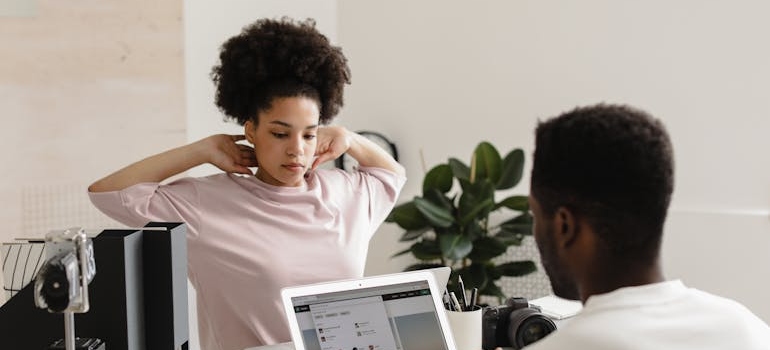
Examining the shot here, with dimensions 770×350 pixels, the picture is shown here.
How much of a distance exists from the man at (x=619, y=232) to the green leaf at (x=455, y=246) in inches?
87.7

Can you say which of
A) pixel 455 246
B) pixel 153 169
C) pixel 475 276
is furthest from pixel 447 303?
pixel 475 276

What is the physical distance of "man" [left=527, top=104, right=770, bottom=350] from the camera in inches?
48.6

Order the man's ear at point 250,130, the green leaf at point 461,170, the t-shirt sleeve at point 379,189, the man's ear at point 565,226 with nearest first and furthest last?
1. the man's ear at point 565,226
2. the man's ear at point 250,130
3. the t-shirt sleeve at point 379,189
4. the green leaf at point 461,170

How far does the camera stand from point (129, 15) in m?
3.52

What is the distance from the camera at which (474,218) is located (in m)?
3.63

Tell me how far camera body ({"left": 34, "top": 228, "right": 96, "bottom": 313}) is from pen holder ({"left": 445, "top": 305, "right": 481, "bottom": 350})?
0.75m

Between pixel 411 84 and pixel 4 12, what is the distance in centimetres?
176

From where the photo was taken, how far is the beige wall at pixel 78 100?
128 inches

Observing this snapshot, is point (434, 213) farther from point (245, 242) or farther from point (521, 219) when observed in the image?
point (245, 242)

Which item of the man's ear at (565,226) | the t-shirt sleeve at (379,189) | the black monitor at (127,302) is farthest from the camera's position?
the t-shirt sleeve at (379,189)

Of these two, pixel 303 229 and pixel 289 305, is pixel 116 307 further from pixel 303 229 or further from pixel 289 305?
pixel 303 229

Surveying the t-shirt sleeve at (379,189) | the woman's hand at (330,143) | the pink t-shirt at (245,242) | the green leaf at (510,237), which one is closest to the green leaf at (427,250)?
the green leaf at (510,237)

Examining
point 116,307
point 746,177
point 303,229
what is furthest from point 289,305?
point 746,177

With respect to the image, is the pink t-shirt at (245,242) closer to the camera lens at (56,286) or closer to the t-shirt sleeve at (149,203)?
the t-shirt sleeve at (149,203)
